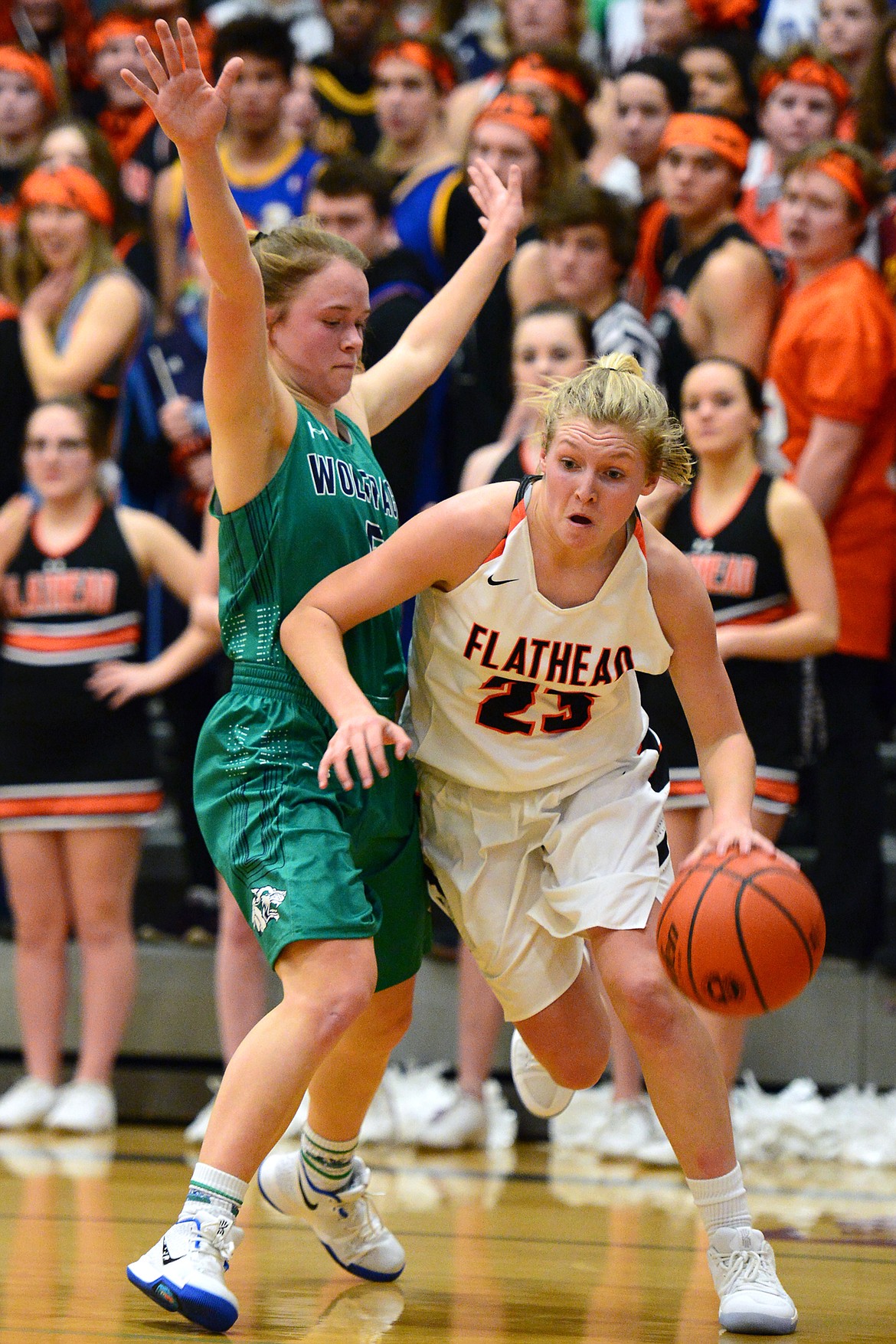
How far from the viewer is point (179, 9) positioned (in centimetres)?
767

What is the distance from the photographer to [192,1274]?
272 cm

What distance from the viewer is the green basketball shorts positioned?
288 cm

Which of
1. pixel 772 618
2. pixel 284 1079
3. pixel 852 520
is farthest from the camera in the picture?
pixel 852 520

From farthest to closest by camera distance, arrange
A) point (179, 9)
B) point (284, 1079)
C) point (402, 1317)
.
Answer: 1. point (179, 9)
2. point (402, 1317)
3. point (284, 1079)

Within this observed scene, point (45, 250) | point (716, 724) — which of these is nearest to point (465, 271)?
point (716, 724)

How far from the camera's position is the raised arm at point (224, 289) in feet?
8.87

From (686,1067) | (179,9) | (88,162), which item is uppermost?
(179,9)

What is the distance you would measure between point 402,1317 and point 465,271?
2.04m

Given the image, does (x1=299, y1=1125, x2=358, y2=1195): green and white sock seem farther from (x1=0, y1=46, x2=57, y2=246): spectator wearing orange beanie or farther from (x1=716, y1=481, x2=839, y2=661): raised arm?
(x1=0, y1=46, x2=57, y2=246): spectator wearing orange beanie

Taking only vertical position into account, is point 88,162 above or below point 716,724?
above

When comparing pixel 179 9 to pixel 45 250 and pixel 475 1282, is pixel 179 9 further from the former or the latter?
pixel 475 1282

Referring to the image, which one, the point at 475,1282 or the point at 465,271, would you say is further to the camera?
the point at 465,271

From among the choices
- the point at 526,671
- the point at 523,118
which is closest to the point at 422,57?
the point at 523,118

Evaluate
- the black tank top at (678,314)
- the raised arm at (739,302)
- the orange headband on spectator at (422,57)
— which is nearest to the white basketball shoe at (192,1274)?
the black tank top at (678,314)
